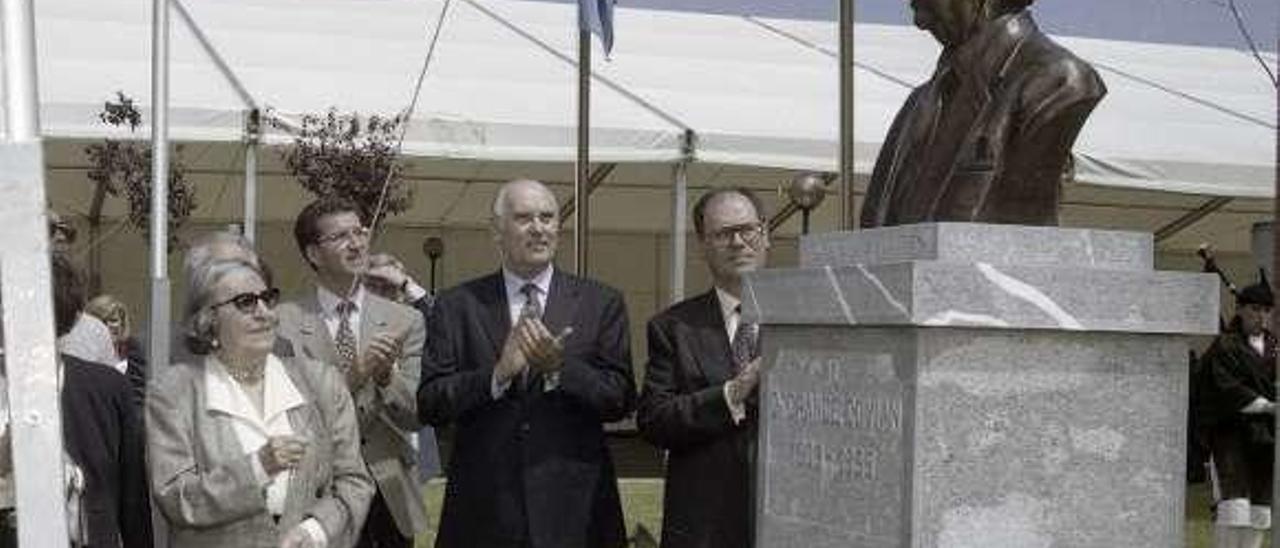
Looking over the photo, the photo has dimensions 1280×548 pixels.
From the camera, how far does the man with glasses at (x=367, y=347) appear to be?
5199mm

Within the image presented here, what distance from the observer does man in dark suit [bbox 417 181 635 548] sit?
4.89 m

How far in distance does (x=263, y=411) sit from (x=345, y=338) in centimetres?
106

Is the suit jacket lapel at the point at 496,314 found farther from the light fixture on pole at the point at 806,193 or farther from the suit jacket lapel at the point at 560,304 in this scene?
the light fixture on pole at the point at 806,193

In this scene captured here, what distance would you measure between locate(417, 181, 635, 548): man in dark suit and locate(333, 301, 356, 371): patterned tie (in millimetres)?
314

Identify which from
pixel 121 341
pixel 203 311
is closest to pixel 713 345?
pixel 203 311

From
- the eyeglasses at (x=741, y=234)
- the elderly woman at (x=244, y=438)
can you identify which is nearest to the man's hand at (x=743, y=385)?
the eyeglasses at (x=741, y=234)

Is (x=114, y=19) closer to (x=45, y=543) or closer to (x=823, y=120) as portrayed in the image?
(x=823, y=120)

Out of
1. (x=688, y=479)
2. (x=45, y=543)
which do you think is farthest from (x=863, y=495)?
(x=45, y=543)

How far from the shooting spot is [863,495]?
13.1ft

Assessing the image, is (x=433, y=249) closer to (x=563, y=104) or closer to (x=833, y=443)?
(x=563, y=104)

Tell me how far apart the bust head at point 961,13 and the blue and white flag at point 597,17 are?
196 inches

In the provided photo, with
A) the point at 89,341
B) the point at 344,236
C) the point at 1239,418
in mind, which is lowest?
the point at 1239,418

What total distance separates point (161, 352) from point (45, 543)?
4.28m

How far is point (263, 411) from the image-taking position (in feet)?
14.2
